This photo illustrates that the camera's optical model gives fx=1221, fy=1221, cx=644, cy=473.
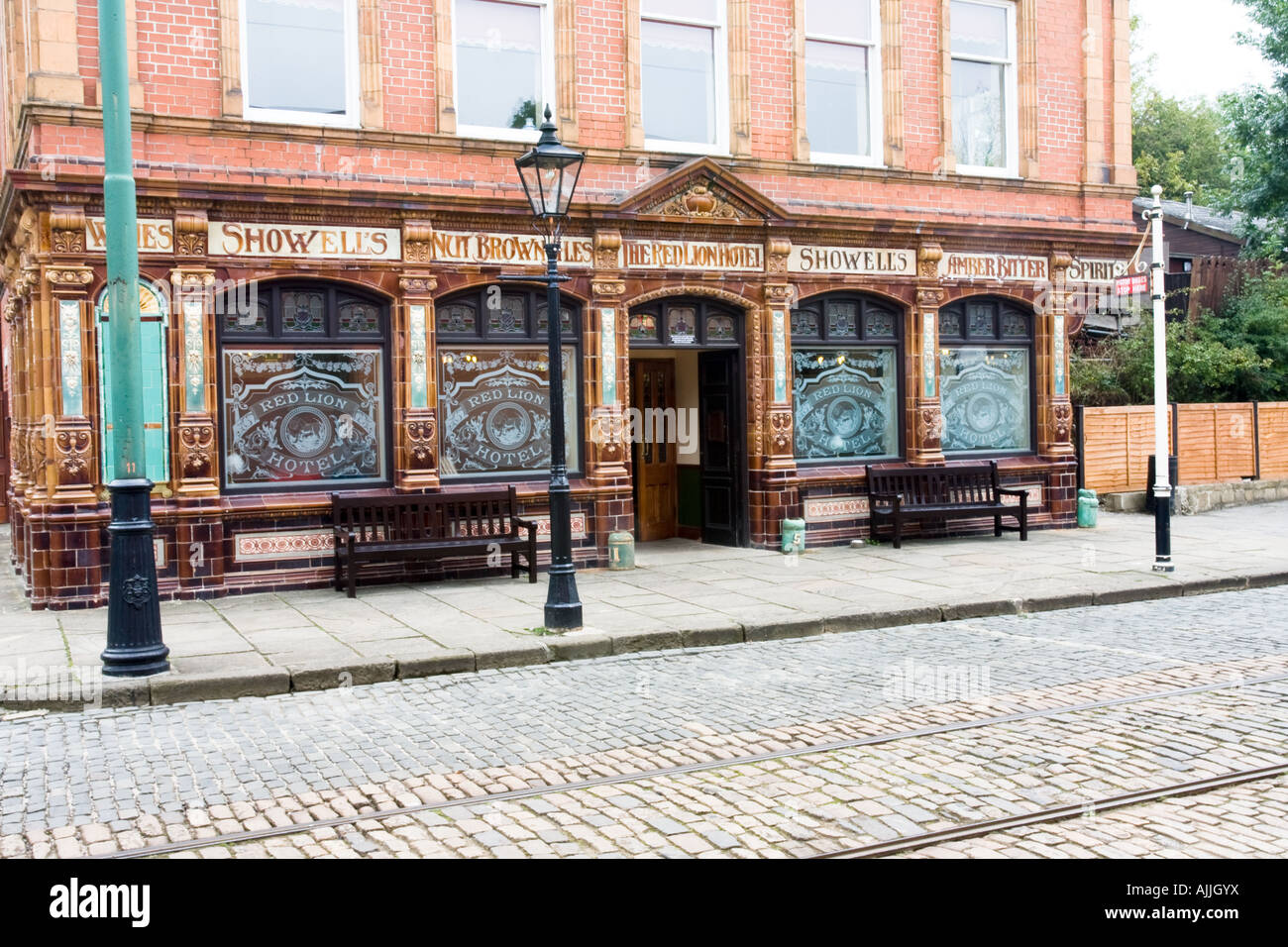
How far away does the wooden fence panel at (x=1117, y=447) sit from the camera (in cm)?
2055

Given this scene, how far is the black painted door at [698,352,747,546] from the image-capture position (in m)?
16.3

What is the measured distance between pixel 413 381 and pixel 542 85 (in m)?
4.12

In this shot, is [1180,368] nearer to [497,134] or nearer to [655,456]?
[655,456]

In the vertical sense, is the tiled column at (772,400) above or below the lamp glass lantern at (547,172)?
below

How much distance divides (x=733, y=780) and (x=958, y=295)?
12.6 metres

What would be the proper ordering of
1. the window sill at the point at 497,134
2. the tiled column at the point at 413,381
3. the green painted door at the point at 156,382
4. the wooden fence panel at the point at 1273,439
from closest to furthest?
the green painted door at the point at 156,382, the tiled column at the point at 413,381, the window sill at the point at 497,134, the wooden fence panel at the point at 1273,439

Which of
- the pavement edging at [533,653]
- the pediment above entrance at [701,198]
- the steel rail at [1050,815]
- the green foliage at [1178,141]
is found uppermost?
the green foliage at [1178,141]

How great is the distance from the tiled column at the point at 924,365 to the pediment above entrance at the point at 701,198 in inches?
103

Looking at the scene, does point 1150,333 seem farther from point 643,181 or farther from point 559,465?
point 559,465

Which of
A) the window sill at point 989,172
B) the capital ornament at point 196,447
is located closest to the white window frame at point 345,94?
the capital ornament at point 196,447

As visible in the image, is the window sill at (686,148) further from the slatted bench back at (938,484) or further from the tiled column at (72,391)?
the tiled column at (72,391)

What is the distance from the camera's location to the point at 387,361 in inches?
549

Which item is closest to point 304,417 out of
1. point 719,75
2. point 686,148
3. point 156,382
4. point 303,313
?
point 303,313

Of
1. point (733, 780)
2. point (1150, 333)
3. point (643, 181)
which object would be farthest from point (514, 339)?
point (1150, 333)
